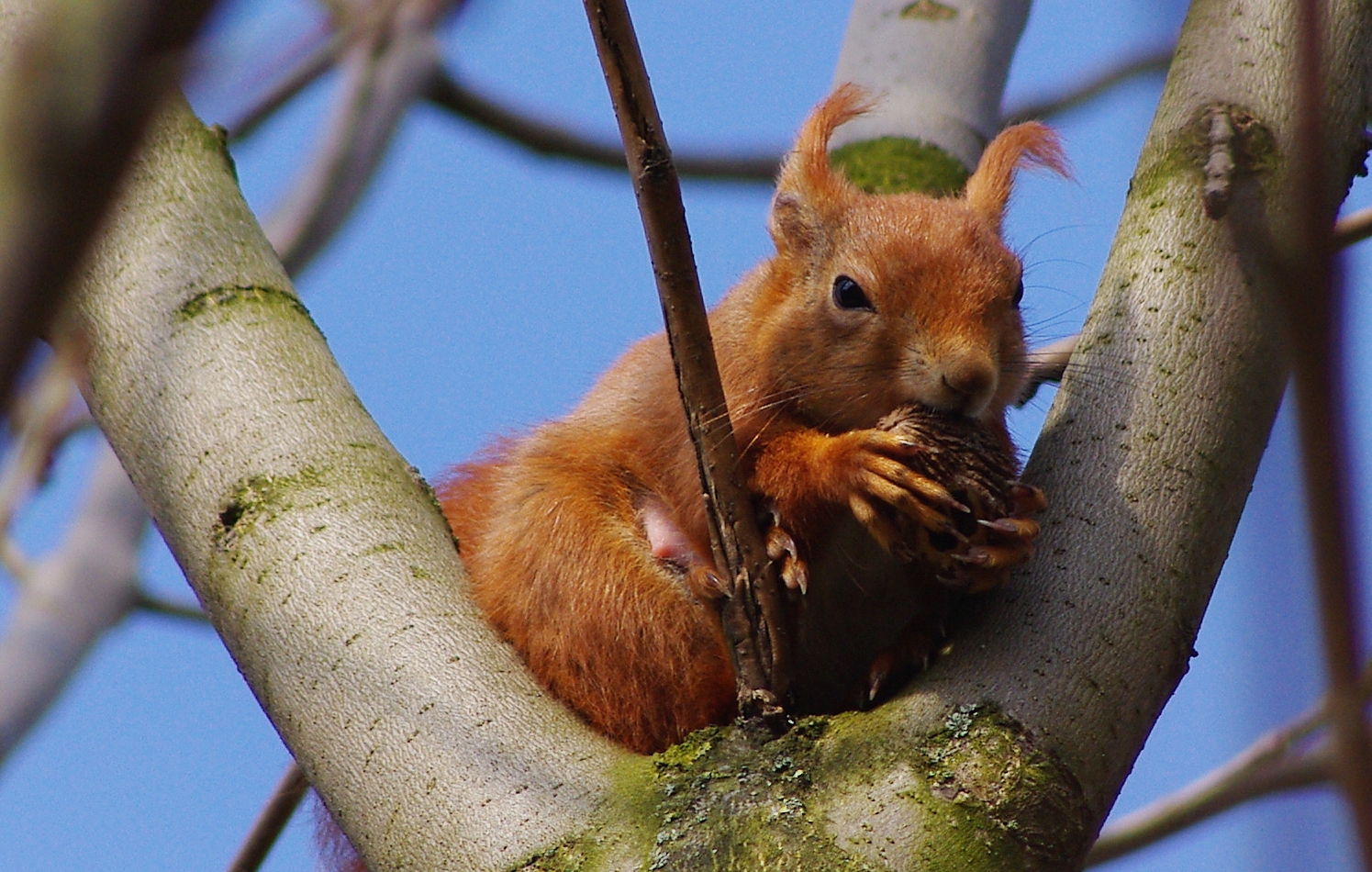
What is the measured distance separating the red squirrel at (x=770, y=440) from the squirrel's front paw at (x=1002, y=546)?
122 mm

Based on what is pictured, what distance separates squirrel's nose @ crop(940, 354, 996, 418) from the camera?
2.66m

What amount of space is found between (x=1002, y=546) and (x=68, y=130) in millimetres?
1809

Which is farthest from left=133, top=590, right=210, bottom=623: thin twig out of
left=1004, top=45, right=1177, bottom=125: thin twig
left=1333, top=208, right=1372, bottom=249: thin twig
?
left=1004, top=45, right=1177, bottom=125: thin twig

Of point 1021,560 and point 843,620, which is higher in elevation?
point 843,620

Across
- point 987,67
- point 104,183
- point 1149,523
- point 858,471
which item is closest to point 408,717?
point 858,471

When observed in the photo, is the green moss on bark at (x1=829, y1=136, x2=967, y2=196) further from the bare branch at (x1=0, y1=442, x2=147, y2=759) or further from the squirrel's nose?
the bare branch at (x1=0, y1=442, x2=147, y2=759)

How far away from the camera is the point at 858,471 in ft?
8.09

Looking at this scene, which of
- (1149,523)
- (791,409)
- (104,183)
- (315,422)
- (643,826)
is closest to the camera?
(104,183)

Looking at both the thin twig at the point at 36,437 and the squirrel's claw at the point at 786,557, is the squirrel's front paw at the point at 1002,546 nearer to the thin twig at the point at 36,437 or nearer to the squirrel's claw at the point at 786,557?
the squirrel's claw at the point at 786,557

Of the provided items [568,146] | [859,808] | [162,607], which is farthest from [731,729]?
[568,146]

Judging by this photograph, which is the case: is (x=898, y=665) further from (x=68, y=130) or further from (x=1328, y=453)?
(x=68, y=130)

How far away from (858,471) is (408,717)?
0.86m

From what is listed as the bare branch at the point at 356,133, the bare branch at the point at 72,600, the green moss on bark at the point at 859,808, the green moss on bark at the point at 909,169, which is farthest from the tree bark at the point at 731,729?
the bare branch at the point at 356,133

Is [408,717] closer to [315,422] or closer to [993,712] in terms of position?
[315,422]
